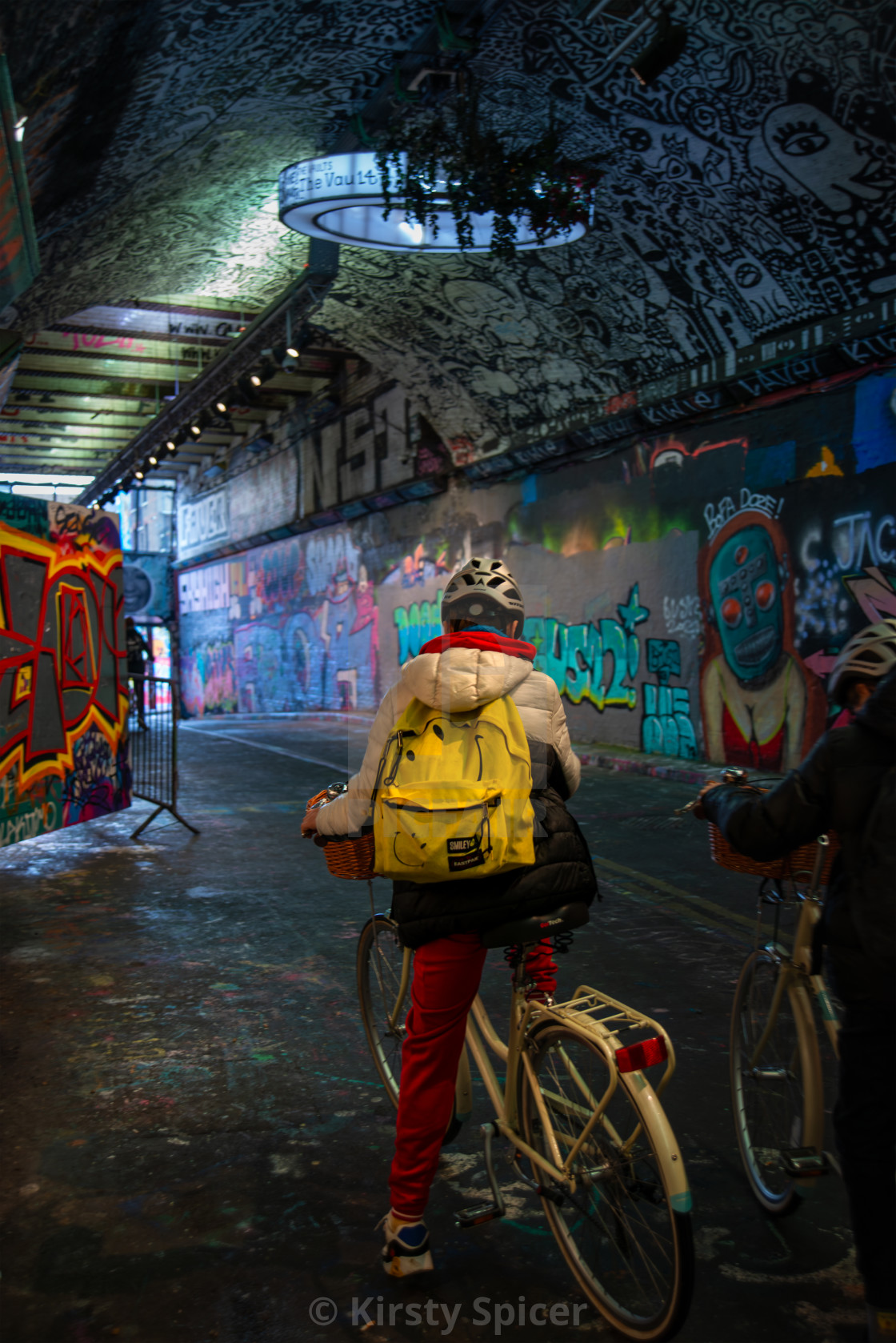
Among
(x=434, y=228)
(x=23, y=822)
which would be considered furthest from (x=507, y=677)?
(x=434, y=228)

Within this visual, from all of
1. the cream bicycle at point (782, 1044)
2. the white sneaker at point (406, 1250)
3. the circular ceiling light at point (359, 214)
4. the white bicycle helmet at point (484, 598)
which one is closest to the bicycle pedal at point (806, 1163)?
the cream bicycle at point (782, 1044)

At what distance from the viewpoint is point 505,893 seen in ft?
8.65

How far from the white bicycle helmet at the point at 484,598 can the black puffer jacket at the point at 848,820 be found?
35.0 inches

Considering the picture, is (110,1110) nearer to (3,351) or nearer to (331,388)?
(3,351)

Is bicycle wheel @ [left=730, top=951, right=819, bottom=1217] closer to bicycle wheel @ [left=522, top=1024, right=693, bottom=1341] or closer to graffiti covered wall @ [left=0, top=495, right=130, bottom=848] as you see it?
bicycle wheel @ [left=522, top=1024, right=693, bottom=1341]

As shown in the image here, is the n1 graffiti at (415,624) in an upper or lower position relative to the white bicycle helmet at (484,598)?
upper

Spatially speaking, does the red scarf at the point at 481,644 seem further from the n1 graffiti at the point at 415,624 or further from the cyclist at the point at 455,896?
the n1 graffiti at the point at 415,624

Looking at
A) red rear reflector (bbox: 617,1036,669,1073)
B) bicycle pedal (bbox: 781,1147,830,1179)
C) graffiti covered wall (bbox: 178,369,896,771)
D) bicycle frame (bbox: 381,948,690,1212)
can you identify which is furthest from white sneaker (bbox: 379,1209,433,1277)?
graffiti covered wall (bbox: 178,369,896,771)

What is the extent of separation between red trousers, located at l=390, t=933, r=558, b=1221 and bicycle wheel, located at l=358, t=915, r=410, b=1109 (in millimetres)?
690

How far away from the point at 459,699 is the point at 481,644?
20 centimetres

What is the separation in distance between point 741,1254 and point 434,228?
10.3 m

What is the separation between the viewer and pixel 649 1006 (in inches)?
185

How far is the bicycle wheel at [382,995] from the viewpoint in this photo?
3.54 m

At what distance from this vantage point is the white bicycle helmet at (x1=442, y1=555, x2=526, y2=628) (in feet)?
9.55
